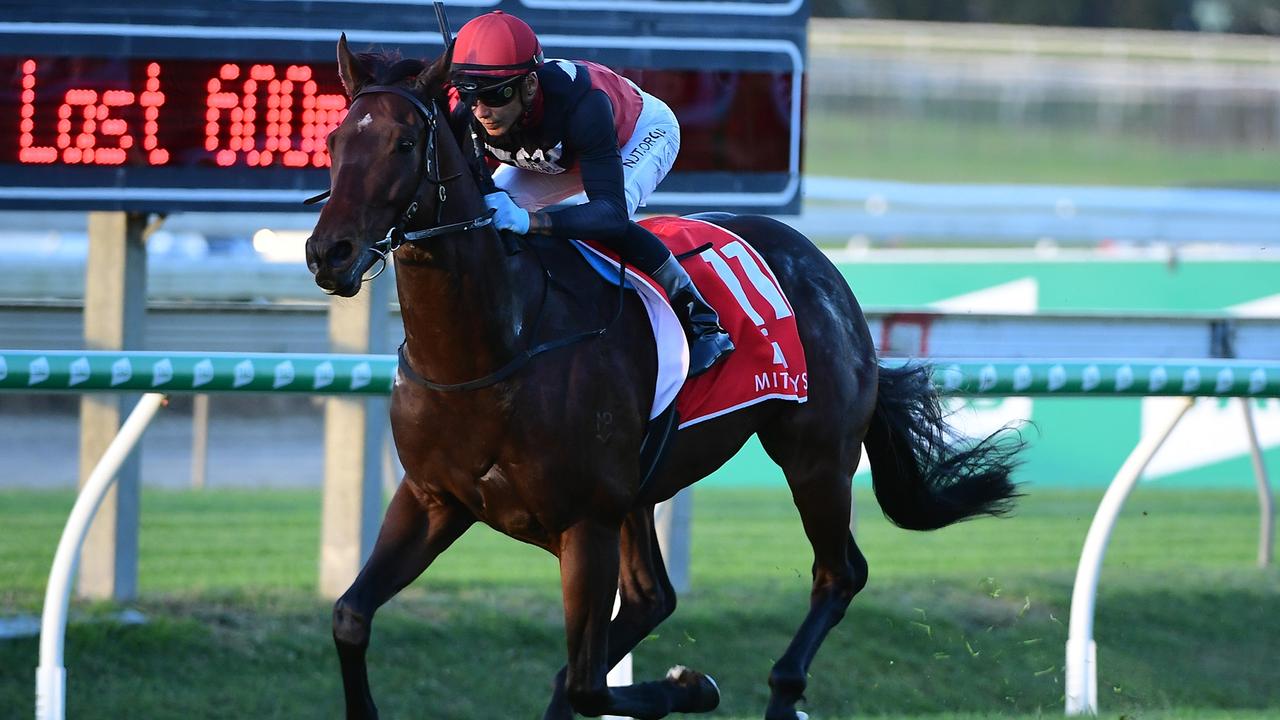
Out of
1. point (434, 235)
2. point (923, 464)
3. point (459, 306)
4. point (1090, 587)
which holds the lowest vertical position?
point (1090, 587)

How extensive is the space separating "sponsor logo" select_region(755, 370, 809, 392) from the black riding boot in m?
0.11

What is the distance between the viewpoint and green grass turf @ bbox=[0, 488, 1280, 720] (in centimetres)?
469

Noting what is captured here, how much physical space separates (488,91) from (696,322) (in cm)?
70

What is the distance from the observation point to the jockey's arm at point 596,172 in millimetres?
3350

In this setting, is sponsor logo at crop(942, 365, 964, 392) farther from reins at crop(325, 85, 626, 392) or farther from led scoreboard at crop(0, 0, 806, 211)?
led scoreboard at crop(0, 0, 806, 211)

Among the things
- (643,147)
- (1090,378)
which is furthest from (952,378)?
(643,147)

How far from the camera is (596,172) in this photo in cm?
340

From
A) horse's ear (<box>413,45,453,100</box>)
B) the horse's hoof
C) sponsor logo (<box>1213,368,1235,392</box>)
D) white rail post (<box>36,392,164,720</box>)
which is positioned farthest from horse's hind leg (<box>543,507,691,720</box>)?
sponsor logo (<box>1213,368,1235,392</box>)

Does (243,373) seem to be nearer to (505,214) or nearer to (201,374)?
(201,374)

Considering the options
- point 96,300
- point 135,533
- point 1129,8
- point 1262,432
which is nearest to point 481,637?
point 135,533

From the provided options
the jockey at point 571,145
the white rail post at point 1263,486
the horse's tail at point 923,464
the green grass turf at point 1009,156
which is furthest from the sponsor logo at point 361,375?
the green grass turf at point 1009,156

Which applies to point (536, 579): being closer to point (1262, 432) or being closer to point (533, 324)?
point (533, 324)

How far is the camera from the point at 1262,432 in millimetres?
8250

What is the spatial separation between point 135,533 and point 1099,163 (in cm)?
2565
